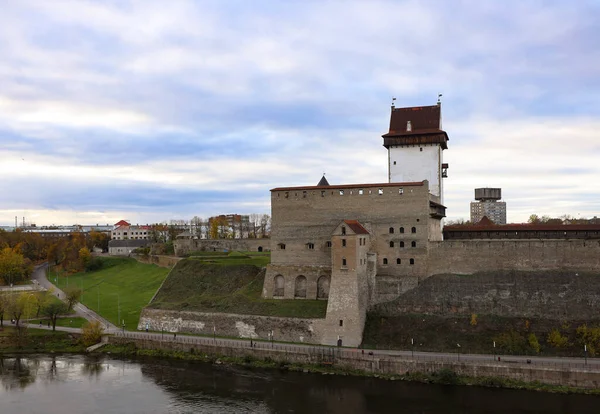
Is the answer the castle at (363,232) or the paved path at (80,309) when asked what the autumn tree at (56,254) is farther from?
the castle at (363,232)

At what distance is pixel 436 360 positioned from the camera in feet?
88.8

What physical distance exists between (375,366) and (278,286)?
1079 centimetres

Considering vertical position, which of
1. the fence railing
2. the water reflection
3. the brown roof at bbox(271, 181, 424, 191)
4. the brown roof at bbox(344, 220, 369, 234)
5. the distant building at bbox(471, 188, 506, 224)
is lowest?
the water reflection

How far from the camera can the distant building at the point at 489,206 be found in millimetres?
73438

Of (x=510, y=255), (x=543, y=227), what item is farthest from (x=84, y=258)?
(x=543, y=227)

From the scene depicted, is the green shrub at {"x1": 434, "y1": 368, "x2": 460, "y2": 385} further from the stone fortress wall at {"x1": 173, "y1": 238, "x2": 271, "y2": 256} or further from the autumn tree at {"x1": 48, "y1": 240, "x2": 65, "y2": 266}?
the autumn tree at {"x1": 48, "y1": 240, "x2": 65, "y2": 266}

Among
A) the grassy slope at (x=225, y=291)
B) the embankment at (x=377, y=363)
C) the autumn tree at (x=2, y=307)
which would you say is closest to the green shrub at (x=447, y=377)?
the embankment at (x=377, y=363)

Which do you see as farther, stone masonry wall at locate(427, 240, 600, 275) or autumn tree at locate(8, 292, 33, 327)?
autumn tree at locate(8, 292, 33, 327)

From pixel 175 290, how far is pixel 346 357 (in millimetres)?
16832

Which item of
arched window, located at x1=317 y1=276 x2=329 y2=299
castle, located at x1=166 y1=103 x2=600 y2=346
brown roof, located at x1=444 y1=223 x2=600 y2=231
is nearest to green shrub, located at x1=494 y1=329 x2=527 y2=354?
castle, located at x1=166 y1=103 x2=600 y2=346

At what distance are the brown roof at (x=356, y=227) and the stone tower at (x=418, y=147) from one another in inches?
258

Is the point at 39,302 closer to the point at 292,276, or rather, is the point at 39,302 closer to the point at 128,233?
the point at 292,276

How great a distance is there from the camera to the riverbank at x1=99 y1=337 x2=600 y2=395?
81.1 ft

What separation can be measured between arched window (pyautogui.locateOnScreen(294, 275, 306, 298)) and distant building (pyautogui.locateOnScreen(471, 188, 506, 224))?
21.0 meters
